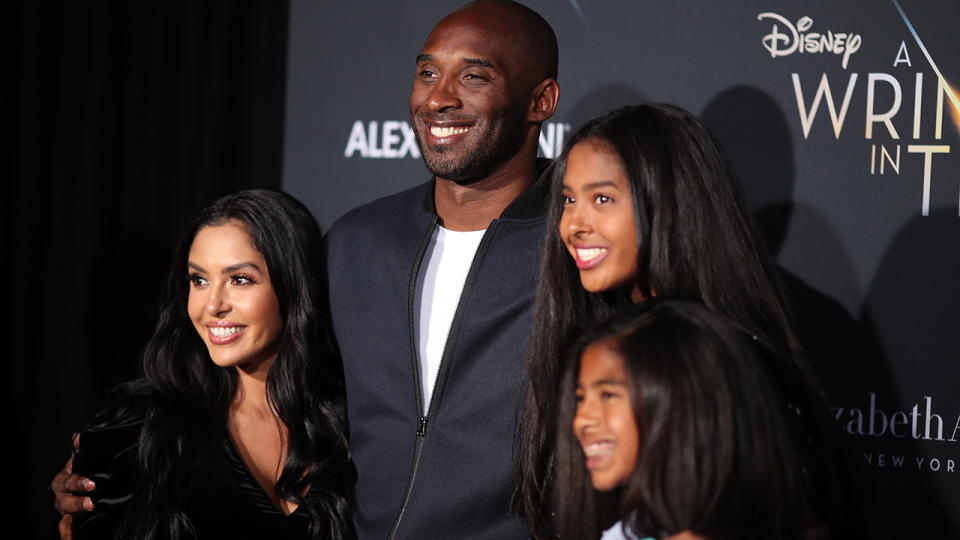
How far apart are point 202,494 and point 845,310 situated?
1.92 metres

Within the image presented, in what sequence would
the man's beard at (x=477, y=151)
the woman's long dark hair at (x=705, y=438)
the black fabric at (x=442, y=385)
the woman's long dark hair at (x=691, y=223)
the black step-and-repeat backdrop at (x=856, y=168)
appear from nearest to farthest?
the woman's long dark hair at (x=705, y=438)
the woman's long dark hair at (x=691, y=223)
the black fabric at (x=442, y=385)
the man's beard at (x=477, y=151)
the black step-and-repeat backdrop at (x=856, y=168)

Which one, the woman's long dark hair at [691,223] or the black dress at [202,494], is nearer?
the woman's long dark hair at [691,223]

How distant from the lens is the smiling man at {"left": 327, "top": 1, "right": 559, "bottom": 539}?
92.0 inches

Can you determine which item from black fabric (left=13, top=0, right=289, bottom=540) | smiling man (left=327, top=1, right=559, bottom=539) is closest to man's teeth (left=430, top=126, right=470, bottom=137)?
smiling man (left=327, top=1, right=559, bottom=539)

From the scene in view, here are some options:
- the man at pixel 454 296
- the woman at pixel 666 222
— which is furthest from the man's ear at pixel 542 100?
the woman at pixel 666 222

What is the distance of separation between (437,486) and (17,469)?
Result: 7.06 ft

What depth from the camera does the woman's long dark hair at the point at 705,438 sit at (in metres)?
1.53

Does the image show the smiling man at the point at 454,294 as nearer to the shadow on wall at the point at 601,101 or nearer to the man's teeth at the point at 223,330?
the man's teeth at the point at 223,330

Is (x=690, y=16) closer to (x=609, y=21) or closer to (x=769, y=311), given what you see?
(x=609, y=21)

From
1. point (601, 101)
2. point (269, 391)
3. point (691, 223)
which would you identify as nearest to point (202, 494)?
point (269, 391)

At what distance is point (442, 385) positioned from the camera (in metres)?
2.38

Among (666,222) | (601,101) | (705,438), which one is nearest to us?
(705,438)

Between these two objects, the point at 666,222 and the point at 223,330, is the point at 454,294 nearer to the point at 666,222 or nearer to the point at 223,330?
the point at 223,330

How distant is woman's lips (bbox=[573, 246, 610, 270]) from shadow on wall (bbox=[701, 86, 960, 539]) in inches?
47.9
